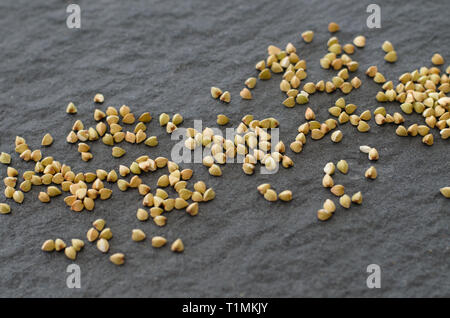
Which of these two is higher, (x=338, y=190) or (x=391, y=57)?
(x=391, y=57)

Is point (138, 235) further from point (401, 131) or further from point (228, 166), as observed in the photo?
point (401, 131)

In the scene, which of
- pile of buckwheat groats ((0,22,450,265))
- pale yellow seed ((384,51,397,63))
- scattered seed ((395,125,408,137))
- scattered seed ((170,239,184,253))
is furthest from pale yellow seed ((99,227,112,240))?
pale yellow seed ((384,51,397,63))

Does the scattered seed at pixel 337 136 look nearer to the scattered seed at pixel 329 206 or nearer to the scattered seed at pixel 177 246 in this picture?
the scattered seed at pixel 329 206

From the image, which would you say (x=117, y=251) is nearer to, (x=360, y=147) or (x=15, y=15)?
(x=360, y=147)

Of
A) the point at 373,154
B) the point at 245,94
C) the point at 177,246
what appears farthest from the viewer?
the point at 245,94

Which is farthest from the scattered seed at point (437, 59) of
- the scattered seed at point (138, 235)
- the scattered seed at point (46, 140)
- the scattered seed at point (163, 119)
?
the scattered seed at point (46, 140)

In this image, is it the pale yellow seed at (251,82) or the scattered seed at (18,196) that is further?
the pale yellow seed at (251,82)

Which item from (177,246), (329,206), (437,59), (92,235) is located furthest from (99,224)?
(437,59)
